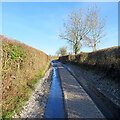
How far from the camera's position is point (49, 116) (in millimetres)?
3076

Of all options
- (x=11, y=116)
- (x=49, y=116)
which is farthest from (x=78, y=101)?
(x=11, y=116)

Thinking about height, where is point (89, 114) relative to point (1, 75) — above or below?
→ below

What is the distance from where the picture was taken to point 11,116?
2.73m

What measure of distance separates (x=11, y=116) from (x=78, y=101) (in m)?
2.81

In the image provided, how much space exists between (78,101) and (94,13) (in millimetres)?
20578

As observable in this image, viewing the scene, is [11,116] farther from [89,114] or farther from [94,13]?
[94,13]

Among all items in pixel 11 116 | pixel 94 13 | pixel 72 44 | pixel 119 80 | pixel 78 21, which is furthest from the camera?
pixel 72 44

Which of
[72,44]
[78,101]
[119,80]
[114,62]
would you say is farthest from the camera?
[72,44]

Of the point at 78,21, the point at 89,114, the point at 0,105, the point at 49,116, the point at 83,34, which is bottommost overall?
the point at 49,116

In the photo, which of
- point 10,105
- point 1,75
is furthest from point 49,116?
point 1,75

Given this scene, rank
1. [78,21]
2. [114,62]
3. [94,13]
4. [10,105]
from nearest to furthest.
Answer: [10,105]
[114,62]
[94,13]
[78,21]

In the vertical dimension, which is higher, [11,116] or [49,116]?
[11,116]

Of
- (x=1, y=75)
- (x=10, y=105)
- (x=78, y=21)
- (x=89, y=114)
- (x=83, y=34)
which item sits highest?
(x=78, y=21)

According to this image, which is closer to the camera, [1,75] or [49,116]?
[1,75]
